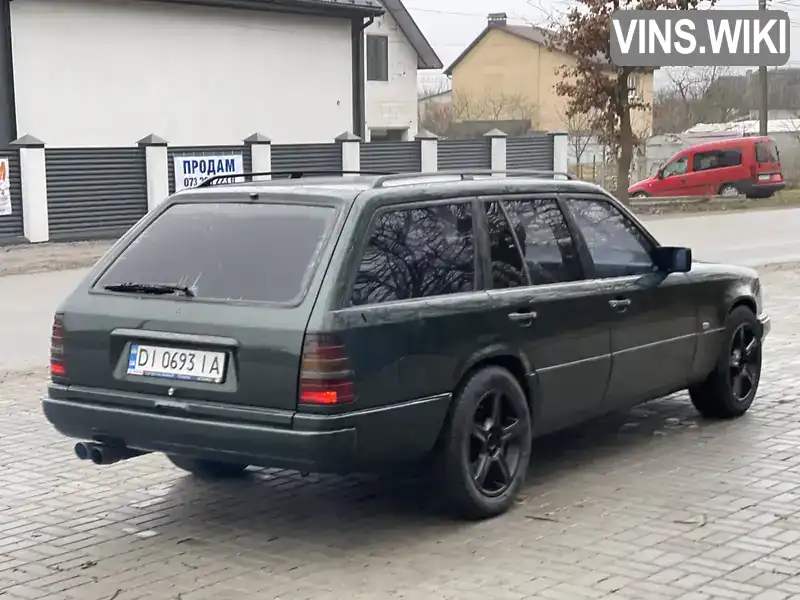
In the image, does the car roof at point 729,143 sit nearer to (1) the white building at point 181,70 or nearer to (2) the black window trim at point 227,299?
(1) the white building at point 181,70

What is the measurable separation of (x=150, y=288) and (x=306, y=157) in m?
23.7

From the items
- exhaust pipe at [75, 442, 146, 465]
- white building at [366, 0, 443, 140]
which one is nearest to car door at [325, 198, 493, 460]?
exhaust pipe at [75, 442, 146, 465]

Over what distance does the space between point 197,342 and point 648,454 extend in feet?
9.78

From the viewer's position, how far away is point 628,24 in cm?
3522

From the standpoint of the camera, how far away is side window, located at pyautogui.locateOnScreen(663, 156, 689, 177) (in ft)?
127

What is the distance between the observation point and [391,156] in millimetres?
31516

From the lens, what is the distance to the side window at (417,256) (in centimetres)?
546

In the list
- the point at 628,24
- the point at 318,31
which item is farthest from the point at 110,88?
the point at 628,24

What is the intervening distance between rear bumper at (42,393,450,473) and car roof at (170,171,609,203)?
1.01 meters

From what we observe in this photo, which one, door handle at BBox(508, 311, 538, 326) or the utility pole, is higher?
the utility pole

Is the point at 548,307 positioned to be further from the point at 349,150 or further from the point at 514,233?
the point at 349,150

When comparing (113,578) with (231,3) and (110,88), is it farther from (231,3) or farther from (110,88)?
(231,3)

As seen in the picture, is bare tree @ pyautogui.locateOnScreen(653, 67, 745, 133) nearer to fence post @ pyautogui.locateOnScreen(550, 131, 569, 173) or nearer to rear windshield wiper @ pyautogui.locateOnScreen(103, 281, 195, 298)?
fence post @ pyautogui.locateOnScreen(550, 131, 569, 173)

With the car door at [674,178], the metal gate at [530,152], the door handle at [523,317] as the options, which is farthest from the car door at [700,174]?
the door handle at [523,317]
